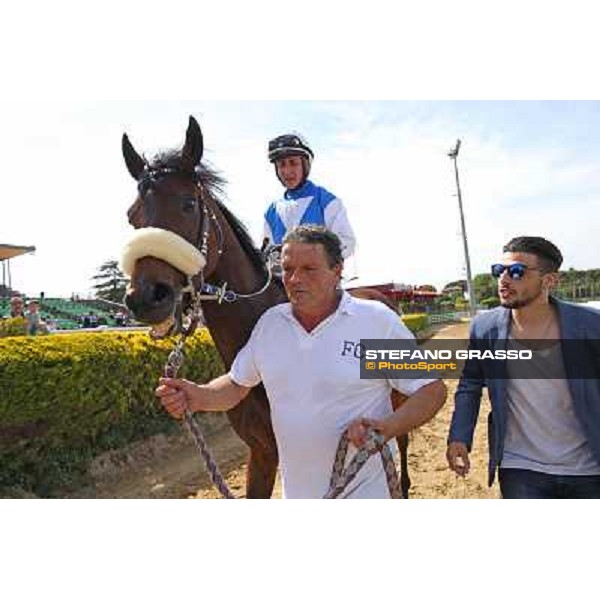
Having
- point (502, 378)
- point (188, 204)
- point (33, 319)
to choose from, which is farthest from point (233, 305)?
point (33, 319)

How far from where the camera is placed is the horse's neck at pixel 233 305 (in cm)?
254

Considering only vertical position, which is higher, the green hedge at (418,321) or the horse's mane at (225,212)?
the horse's mane at (225,212)

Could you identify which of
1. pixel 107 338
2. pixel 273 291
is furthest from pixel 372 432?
pixel 107 338

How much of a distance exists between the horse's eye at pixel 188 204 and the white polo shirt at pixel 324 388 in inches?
30.0

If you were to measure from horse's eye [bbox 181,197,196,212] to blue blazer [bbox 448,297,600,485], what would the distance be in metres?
1.14

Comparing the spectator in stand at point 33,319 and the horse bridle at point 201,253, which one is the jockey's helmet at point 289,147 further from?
the spectator in stand at point 33,319

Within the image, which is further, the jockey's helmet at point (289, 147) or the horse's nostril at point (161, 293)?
the jockey's helmet at point (289, 147)

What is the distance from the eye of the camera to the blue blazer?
186 cm

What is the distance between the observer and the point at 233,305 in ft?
8.36

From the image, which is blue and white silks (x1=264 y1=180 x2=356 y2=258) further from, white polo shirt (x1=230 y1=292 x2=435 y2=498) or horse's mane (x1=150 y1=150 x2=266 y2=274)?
white polo shirt (x1=230 y1=292 x2=435 y2=498)

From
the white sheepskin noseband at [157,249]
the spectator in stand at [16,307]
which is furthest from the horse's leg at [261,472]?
the spectator in stand at [16,307]

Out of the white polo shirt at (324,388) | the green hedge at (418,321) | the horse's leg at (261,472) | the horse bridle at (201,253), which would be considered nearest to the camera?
the white polo shirt at (324,388)

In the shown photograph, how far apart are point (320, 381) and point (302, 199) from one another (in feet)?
4.59

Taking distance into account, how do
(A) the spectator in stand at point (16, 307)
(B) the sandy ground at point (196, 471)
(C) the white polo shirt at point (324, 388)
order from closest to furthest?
→ (C) the white polo shirt at point (324, 388), (B) the sandy ground at point (196, 471), (A) the spectator in stand at point (16, 307)
